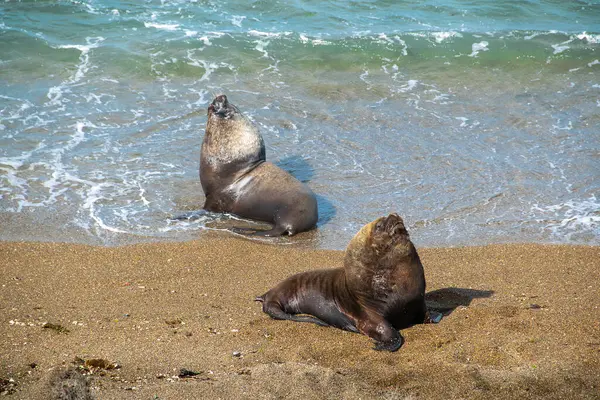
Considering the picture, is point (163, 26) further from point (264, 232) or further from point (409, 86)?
point (264, 232)

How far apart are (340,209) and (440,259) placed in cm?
209

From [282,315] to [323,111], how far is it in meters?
7.89

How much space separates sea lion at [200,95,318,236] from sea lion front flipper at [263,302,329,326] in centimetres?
261

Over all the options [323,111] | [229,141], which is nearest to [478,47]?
[323,111]

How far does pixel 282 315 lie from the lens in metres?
6.27

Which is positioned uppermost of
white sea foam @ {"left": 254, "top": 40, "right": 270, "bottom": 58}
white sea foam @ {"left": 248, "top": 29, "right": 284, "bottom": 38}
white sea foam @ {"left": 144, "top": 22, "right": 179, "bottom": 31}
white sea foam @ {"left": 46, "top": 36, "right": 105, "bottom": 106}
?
white sea foam @ {"left": 248, "top": 29, "right": 284, "bottom": 38}

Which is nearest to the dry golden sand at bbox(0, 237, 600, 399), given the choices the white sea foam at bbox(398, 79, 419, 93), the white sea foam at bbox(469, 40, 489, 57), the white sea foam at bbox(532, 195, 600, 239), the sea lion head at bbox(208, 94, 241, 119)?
the white sea foam at bbox(532, 195, 600, 239)

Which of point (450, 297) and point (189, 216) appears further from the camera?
point (189, 216)

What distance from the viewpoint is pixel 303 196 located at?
927 cm

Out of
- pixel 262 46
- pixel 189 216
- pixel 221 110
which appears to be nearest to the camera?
pixel 189 216

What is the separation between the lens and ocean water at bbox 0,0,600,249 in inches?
372

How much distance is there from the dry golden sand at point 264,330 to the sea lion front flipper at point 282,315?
7 cm

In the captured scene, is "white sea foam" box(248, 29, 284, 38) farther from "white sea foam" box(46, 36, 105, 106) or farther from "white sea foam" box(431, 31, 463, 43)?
"white sea foam" box(431, 31, 463, 43)

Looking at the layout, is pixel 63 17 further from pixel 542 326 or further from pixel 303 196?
pixel 542 326
